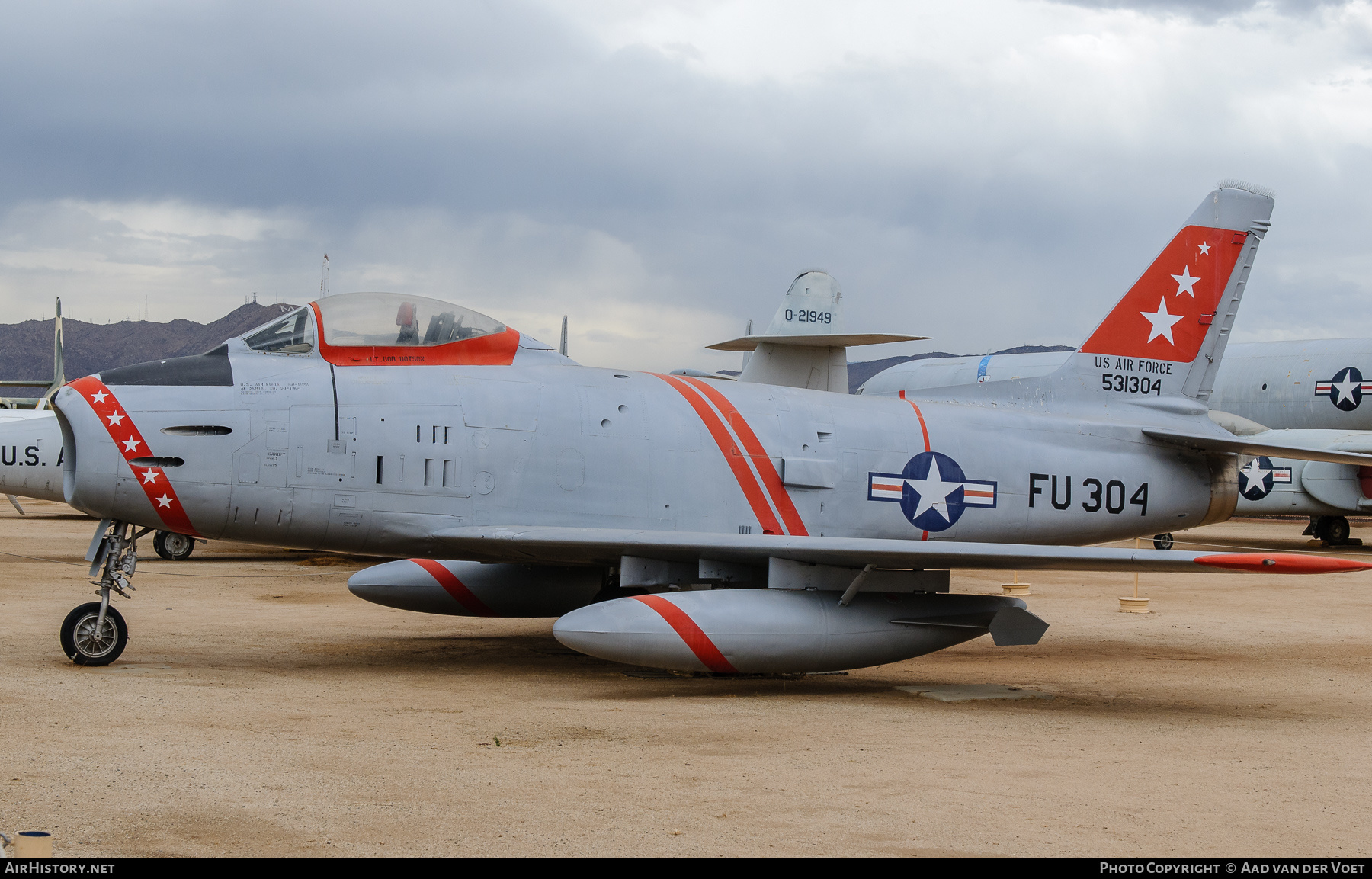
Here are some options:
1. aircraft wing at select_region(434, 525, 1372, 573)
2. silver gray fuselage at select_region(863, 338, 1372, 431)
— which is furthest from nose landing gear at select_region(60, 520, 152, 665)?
silver gray fuselage at select_region(863, 338, 1372, 431)

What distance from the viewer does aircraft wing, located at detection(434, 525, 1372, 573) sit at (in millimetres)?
7805

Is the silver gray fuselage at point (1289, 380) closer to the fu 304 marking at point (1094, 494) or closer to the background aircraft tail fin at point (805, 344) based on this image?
the background aircraft tail fin at point (805, 344)

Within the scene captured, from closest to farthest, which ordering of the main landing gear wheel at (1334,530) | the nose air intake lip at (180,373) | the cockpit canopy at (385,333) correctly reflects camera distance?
the nose air intake lip at (180,373) → the cockpit canopy at (385,333) → the main landing gear wheel at (1334,530)

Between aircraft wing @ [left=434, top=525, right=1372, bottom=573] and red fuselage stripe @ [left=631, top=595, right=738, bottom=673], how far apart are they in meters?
A: 0.55

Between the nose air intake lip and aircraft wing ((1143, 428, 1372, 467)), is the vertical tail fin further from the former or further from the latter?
the nose air intake lip

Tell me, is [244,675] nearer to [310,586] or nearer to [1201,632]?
[310,586]

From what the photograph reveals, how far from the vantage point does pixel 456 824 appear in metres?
4.68

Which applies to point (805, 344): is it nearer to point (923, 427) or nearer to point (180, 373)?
point (923, 427)

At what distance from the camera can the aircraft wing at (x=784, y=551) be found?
25.6ft

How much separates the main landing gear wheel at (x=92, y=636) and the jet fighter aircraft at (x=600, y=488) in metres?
0.02

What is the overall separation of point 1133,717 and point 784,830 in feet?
13.6

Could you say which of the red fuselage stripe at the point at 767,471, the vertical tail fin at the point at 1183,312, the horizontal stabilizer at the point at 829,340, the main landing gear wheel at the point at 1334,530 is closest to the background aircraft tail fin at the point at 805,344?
the horizontal stabilizer at the point at 829,340

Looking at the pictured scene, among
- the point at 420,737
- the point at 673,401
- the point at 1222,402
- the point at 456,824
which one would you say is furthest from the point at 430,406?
the point at 1222,402

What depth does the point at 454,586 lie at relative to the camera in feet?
34.1
